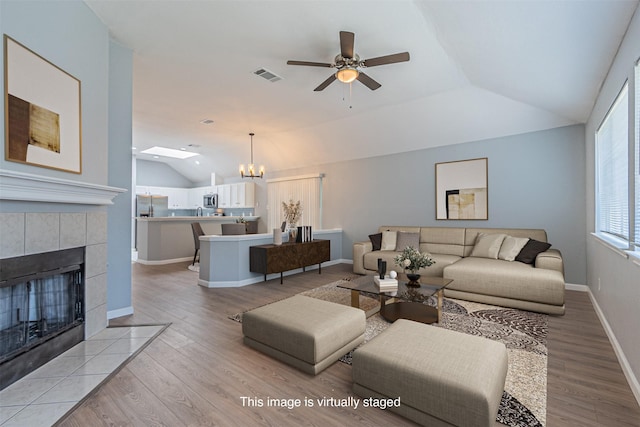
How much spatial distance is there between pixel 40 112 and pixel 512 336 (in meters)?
Answer: 4.43

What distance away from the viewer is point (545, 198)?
445cm

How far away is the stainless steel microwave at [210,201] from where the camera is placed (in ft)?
32.1

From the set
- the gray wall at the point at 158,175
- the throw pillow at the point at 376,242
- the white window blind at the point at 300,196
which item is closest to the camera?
the throw pillow at the point at 376,242

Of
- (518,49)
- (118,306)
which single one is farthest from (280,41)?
(118,306)

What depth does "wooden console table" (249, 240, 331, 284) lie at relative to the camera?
14.9ft

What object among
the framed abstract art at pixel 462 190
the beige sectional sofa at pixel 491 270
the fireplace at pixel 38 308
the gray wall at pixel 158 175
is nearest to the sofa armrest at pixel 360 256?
the beige sectional sofa at pixel 491 270

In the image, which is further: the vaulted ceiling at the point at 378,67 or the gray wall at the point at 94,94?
the vaulted ceiling at the point at 378,67

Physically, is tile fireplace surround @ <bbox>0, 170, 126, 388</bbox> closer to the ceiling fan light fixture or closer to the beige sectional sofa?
the ceiling fan light fixture

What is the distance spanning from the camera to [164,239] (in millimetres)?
6617

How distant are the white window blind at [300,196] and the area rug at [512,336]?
10.5 ft

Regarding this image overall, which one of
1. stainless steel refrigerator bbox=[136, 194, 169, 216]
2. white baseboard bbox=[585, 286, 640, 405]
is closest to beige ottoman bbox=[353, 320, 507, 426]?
white baseboard bbox=[585, 286, 640, 405]

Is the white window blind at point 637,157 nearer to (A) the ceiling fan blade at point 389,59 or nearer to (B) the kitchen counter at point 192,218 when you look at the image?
(A) the ceiling fan blade at point 389,59

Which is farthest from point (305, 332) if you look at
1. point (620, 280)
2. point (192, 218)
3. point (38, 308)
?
point (192, 218)

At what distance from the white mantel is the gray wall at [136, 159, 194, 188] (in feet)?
27.4
